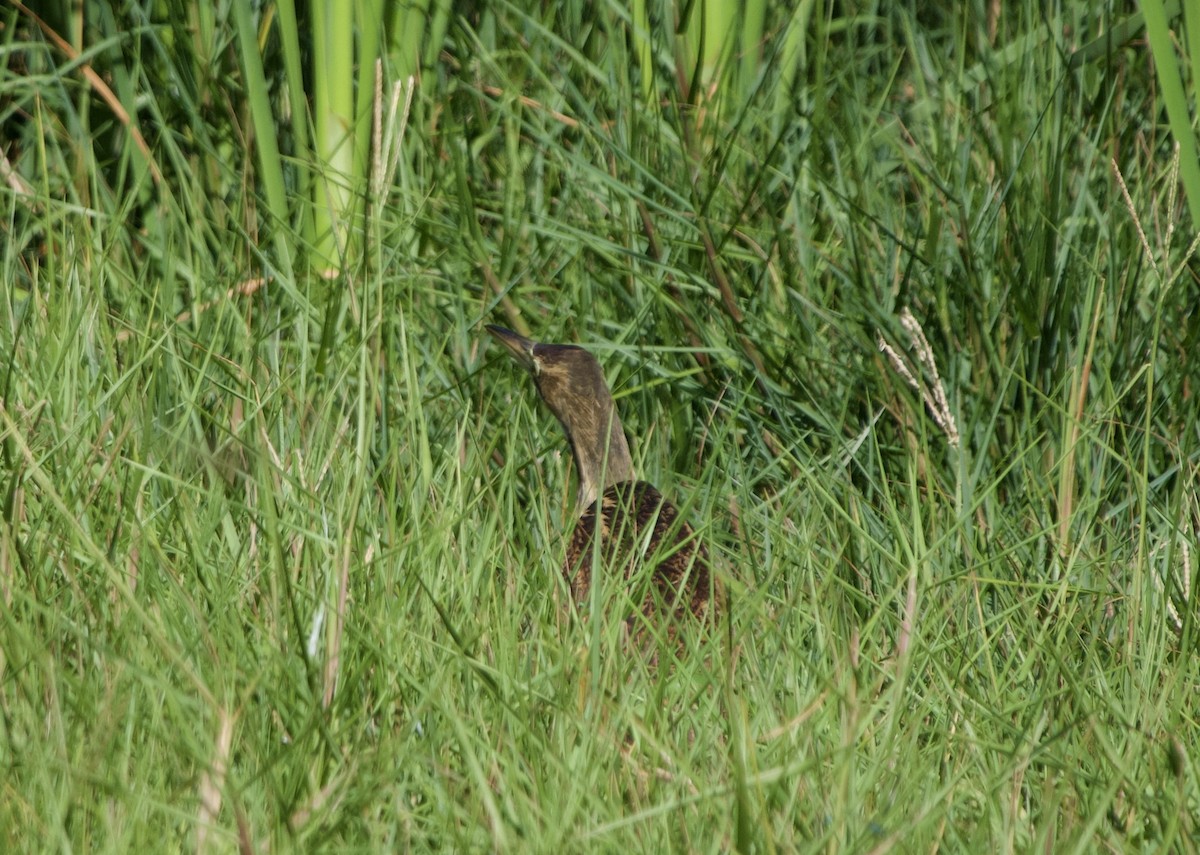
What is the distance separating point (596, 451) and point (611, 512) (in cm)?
42

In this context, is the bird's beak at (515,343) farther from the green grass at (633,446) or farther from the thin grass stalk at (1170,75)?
the thin grass stalk at (1170,75)

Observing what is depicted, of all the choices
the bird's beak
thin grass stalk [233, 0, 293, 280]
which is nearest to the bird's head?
the bird's beak

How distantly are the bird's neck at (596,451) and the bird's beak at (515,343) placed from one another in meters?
0.20

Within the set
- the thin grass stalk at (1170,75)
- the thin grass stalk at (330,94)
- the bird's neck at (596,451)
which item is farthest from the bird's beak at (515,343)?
the thin grass stalk at (1170,75)

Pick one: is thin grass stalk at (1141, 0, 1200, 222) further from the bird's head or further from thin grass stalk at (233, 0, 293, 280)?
thin grass stalk at (233, 0, 293, 280)

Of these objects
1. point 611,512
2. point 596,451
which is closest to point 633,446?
point 596,451

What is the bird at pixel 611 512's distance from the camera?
287cm

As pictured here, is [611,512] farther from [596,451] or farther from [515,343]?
[515,343]

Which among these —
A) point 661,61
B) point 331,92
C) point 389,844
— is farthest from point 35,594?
point 661,61

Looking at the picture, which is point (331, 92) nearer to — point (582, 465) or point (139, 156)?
point (139, 156)

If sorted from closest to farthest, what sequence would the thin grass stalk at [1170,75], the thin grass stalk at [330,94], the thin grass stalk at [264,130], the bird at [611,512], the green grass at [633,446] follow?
the green grass at [633,446]
the bird at [611,512]
the thin grass stalk at [1170,75]
the thin grass stalk at [264,130]
the thin grass stalk at [330,94]

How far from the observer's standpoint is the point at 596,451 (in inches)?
152

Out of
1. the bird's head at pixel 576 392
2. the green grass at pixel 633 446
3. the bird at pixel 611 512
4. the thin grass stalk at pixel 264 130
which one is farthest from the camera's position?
the thin grass stalk at pixel 264 130

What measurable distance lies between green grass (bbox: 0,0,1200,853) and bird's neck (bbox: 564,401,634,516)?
0.24ft
